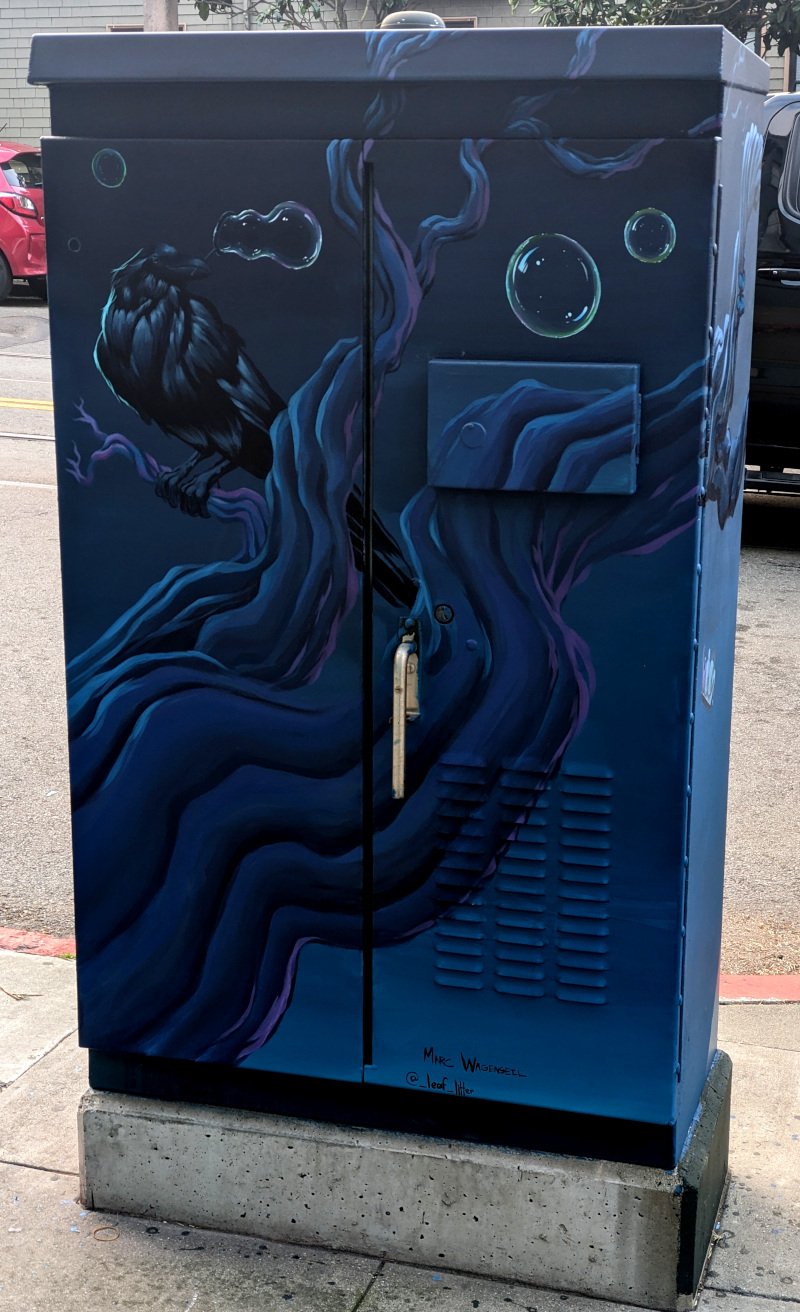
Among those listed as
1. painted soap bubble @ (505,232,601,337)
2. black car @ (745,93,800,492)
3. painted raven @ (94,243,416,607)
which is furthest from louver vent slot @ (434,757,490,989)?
black car @ (745,93,800,492)

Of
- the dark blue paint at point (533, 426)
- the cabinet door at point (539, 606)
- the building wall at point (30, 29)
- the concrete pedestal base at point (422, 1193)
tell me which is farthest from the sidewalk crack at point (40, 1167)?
the building wall at point (30, 29)

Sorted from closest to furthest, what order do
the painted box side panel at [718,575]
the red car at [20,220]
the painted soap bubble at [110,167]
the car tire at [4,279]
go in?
the painted box side panel at [718,575] → the painted soap bubble at [110,167] → the red car at [20,220] → the car tire at [4,279]

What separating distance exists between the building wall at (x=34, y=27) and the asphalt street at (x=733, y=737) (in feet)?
64.3

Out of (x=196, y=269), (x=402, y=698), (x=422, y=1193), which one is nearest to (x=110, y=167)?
(x=196, y=269)

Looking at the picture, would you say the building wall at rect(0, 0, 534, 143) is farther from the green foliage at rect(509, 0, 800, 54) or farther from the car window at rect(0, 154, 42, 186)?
the green foliage at rect(509, 0, 800, 54)

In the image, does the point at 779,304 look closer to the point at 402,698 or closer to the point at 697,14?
the point at 402,698

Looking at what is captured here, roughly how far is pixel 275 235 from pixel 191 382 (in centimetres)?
32

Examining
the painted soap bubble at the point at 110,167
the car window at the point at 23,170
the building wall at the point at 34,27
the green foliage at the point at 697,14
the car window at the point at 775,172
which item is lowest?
the painted soap bubble at the point at 110,167

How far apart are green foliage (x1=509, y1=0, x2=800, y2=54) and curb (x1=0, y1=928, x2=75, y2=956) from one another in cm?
1300

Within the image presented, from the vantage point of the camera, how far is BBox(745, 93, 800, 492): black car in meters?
8.75

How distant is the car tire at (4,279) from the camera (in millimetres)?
20719

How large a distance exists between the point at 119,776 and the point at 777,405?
22.4ft

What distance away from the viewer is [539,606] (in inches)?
102

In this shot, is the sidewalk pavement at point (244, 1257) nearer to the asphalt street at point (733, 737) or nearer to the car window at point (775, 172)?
the asphalt street at point (733, 737)
